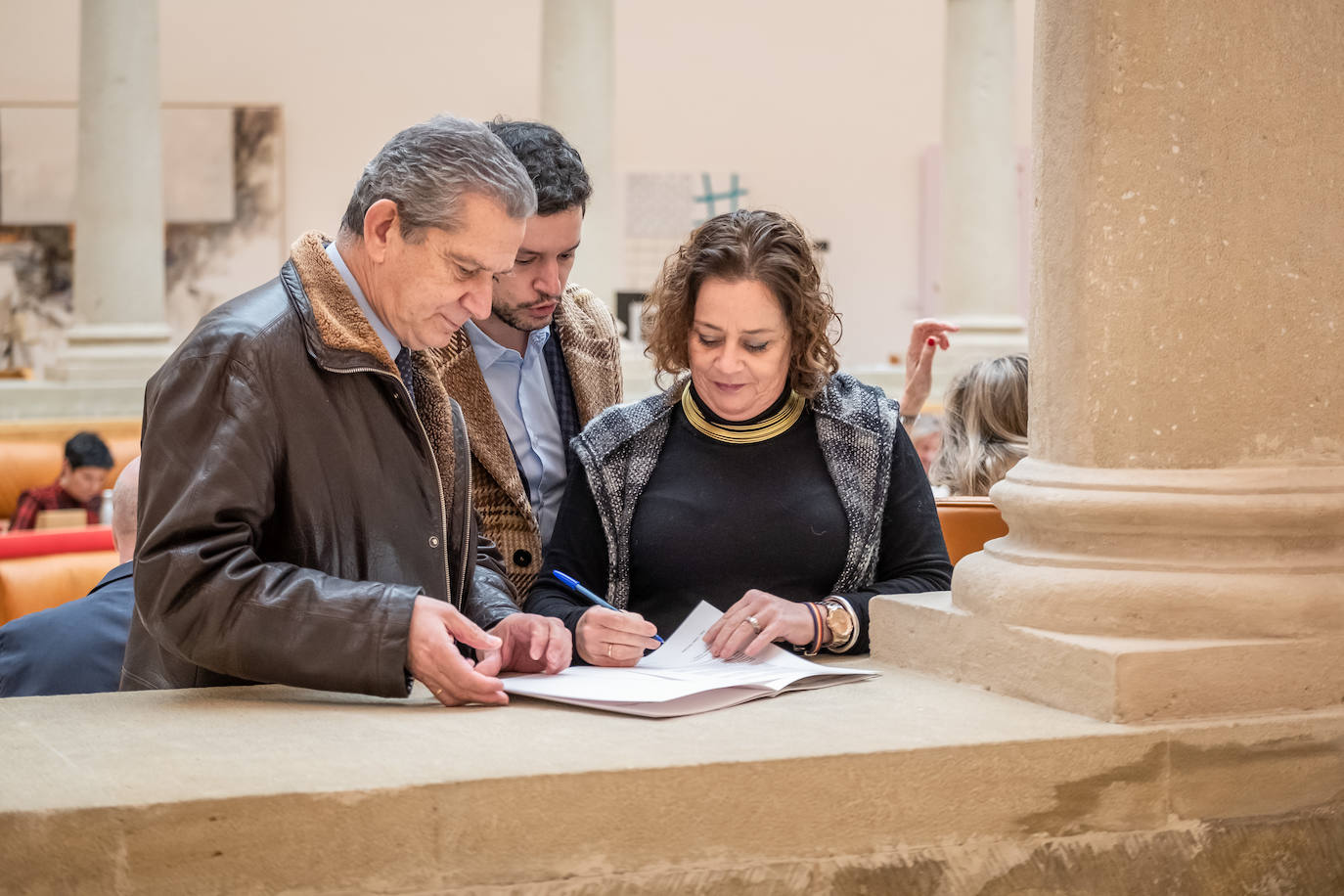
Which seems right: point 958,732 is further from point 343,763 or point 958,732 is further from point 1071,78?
point 1071,78

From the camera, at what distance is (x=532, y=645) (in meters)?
1.90

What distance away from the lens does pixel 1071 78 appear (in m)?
1.87

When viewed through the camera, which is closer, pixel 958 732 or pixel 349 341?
pixel 958 732

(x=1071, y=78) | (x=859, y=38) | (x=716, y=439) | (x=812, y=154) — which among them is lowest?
(x=716, y=439)

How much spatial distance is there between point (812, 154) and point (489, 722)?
35.6 feet

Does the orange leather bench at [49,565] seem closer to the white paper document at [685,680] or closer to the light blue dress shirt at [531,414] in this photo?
the light blue dress shirt at [531,414]

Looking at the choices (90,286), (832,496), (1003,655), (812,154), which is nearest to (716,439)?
(832,496)

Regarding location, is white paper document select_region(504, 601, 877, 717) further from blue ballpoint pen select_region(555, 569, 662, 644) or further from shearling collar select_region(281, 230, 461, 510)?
shearling collar select_region(281, 230, 461, 510)

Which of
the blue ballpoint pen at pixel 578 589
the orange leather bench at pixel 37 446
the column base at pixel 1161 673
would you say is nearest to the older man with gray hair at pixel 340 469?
the blue ballpoint pen at pixel 578 589

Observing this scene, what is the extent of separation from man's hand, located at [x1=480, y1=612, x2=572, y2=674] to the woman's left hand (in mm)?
232

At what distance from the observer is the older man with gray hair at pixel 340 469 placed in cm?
172

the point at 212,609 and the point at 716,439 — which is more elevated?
the point at 716,439

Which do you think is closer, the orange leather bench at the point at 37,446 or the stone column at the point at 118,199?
the orange leather bench at the point at 37,446

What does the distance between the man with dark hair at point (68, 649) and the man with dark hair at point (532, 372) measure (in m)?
0.82
